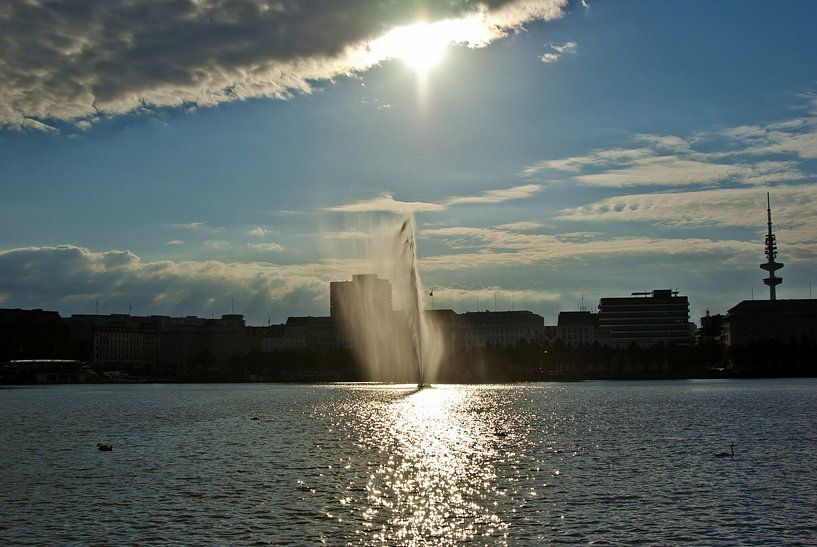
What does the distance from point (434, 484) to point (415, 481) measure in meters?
1.52

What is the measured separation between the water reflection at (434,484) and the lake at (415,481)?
115 millimetres

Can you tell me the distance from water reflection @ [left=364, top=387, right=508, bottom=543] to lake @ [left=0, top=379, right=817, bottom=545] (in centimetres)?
11

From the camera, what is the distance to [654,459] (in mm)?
54094

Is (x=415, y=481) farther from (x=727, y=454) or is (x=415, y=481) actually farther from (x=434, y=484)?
(x=727, y=454)

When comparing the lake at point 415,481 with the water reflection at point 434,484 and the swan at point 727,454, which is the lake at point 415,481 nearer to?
the water reflection at point 434,484

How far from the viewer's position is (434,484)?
4594 cm

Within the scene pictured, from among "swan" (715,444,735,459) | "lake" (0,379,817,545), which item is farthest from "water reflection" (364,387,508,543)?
"swan" (715,444,735,459)

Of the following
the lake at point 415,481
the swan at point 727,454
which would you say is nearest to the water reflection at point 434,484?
the lake at point 415,481

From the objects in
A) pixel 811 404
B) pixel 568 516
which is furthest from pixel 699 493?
pixel 811 404

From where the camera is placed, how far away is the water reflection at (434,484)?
35.0 meters

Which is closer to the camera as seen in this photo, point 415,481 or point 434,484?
point 434,484

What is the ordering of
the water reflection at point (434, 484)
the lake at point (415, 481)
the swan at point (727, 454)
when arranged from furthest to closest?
1. the swan at point (727, 454)
2. the water reflection at point (434, 484)
3. the lake at point (415, 481)

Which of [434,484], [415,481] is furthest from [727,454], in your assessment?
[415,481]

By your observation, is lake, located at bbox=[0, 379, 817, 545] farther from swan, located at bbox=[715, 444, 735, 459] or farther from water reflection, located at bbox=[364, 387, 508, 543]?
swan, located at bbox=[715, 444, 735, 459]
